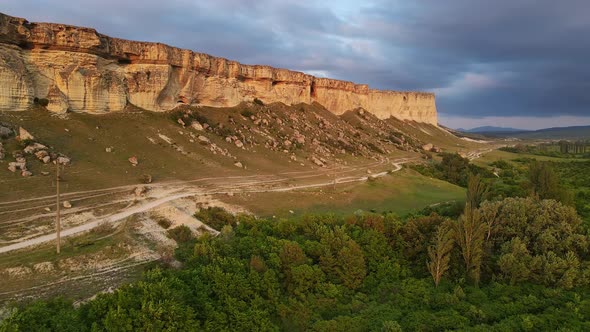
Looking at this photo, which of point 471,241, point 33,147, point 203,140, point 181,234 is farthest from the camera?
point 203,140

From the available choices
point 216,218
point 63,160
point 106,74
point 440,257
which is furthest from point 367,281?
point 106,74

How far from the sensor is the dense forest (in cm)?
1332

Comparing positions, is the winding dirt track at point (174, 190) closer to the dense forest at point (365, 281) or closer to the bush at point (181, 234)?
the bush at point (181, 234)

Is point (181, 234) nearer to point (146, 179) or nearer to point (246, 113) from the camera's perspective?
point (146, 179)

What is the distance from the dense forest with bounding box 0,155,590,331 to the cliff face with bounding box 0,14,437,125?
23.0 metres

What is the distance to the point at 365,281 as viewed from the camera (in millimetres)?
18453

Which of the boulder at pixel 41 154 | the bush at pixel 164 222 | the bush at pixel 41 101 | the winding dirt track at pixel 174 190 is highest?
the bush at pixel 41 101

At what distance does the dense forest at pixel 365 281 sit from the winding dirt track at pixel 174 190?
5615 millimetres

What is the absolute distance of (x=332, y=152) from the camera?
58.5 metres

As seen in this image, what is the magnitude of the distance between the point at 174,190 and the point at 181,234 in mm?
8492

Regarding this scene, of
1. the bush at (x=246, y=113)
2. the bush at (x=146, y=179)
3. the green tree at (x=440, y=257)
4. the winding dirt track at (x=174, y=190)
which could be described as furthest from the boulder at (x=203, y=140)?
the green tree at (x=440, y=257)

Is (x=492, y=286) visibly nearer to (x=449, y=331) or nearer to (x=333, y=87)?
(x=449, y=331)

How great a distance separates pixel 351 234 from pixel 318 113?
5574 centimetres

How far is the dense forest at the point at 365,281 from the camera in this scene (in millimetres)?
13320
